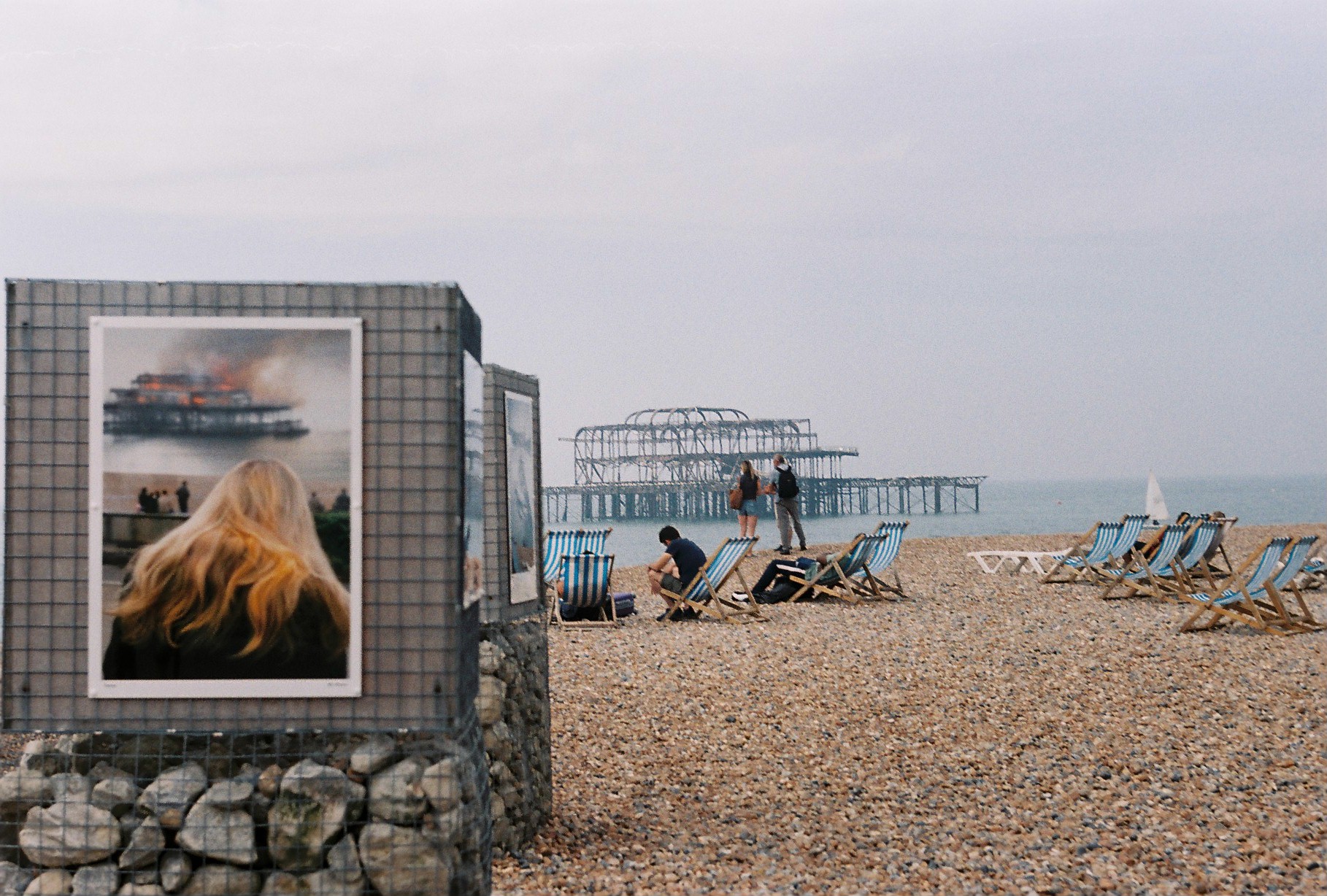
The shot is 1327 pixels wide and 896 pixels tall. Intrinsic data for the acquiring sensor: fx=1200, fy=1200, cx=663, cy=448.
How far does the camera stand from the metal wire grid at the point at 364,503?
2.61 meters

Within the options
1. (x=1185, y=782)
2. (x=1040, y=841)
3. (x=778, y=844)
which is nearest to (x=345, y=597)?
(x=778, y=844)

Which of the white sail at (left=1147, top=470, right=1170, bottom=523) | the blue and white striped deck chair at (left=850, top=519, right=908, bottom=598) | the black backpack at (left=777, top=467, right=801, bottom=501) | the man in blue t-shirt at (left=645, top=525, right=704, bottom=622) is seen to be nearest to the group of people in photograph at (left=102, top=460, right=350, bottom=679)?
the man in blue t-shirt at (left=645, top=525, right=704, bottom=622)

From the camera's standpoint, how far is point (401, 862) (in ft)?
8.67

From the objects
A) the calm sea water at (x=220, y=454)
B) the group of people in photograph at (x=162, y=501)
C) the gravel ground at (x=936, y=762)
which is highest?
the calm sea water at (x=220, y=454)

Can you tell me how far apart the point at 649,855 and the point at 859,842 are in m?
0.70

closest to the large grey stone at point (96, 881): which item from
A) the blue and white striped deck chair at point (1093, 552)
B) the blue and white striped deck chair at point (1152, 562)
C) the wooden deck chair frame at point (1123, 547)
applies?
the blue and white striped deck chair at point (1152, 562)

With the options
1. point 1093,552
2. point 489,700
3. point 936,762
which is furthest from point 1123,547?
point 489,700

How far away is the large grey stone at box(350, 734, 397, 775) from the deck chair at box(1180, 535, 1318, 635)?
241 inches

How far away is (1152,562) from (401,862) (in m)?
8.19

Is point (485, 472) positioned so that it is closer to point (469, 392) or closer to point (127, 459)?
point (469, 392)

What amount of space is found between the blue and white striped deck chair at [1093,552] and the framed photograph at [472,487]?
804 cm

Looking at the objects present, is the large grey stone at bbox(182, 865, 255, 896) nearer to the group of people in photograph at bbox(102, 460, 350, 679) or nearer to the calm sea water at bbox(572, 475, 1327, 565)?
the group of people in photograph at bbox(102, 460, 350, 679)

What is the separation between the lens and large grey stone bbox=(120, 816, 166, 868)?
262 cm

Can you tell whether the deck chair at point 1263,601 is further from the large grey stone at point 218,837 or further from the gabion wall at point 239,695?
the large grey stone at point 218,837
